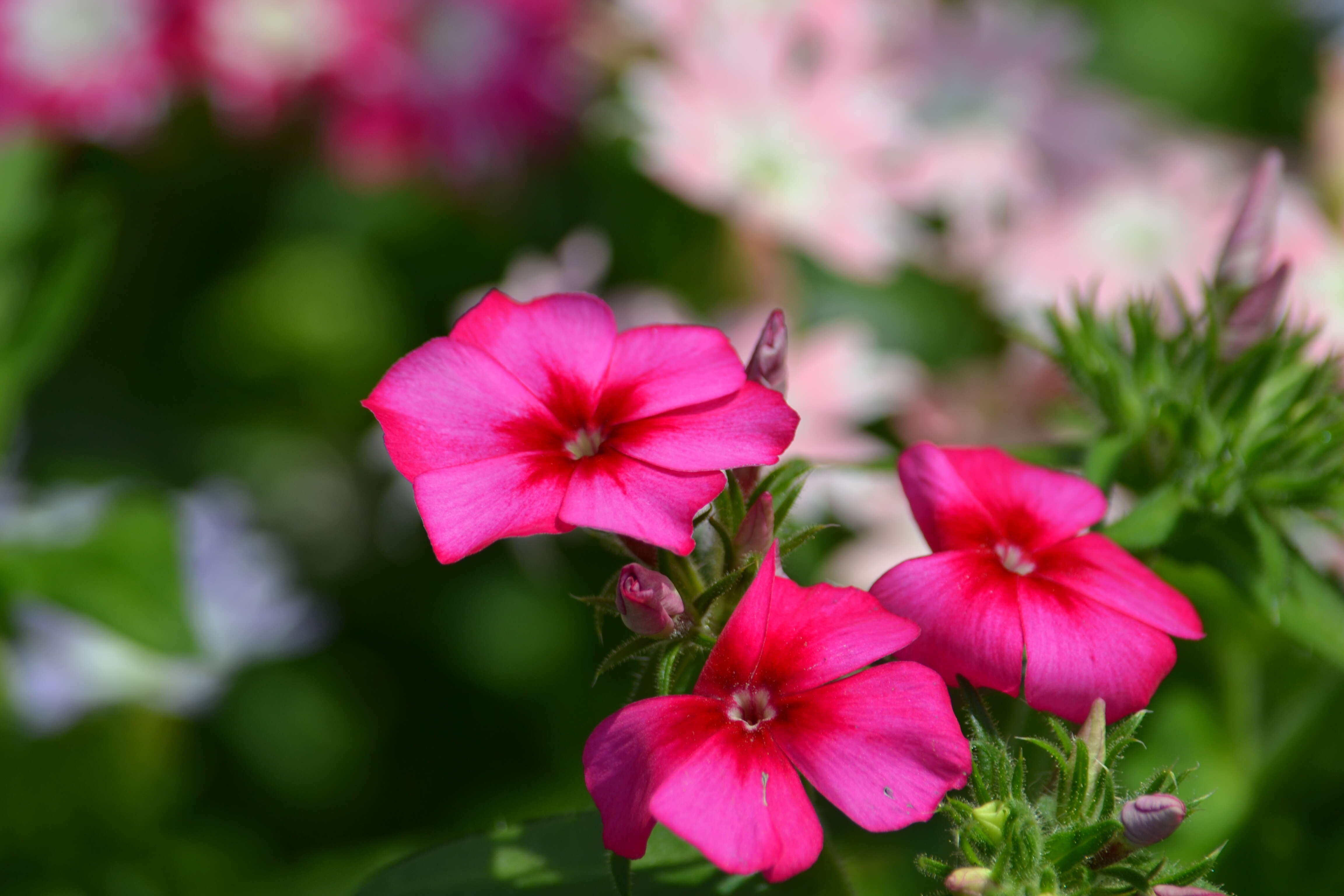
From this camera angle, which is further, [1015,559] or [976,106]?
[976,106]

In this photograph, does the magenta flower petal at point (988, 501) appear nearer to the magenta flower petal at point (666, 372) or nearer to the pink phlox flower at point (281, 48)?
the magenta flower petal at point (666, 372)

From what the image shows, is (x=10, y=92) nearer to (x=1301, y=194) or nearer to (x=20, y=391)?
(x=20, y=391)

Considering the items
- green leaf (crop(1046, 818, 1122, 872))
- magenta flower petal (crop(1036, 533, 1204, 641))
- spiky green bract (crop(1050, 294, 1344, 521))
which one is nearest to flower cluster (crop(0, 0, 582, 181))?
spiky green bract (crop(1050, 294, 1344, 521))

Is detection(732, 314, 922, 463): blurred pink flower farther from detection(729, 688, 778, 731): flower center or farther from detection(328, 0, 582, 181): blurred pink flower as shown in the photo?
detection(729, 688, 778, 731): flower center

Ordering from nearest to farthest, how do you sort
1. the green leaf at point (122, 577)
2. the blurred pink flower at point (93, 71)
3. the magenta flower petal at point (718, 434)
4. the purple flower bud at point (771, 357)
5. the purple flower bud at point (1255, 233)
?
1. the magenta flower petal at point (718, 434)
2. the purple flower bud at point (771, 357)
3. the purple flower bud at point (1255, 233)
4. the green leaf at point (122, 577)
5. the blurred pink flower at point (93, 71)

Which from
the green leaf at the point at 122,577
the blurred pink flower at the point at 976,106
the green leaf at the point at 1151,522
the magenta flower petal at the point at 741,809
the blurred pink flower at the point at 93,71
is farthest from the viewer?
the blurred pink flower at the point at 976,106

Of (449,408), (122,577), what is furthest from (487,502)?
(122,577)

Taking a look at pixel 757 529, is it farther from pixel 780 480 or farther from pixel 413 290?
pixel 413 290

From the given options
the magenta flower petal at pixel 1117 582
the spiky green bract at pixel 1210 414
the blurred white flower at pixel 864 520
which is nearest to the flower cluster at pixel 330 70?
the blurred white flower at pixel 864 520
